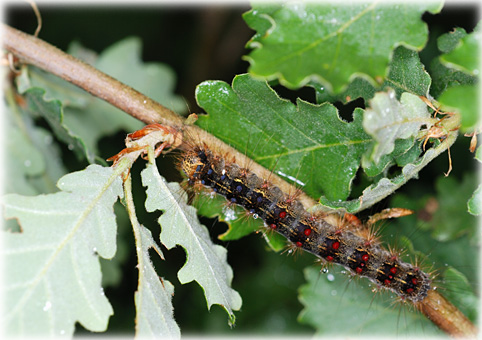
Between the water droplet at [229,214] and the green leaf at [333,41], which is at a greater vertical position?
the green leaf at [333,41]

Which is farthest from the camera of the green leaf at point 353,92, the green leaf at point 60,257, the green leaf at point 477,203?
the green leaf at point 353,92

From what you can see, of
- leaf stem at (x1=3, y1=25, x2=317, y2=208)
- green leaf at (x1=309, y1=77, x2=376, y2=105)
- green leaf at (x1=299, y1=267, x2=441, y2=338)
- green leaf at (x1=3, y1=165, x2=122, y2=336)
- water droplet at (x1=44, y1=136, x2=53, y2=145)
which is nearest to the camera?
green leaf at (x1=3, y1=165, x2=122, y2=336)

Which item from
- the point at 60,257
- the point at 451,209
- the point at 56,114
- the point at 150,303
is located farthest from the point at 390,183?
the point at 56,114

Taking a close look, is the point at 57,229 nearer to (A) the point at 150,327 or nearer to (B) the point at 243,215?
(A) the point at 150,327

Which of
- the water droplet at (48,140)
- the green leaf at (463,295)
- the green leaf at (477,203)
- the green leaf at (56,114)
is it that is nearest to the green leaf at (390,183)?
the green leaf at (477,203)

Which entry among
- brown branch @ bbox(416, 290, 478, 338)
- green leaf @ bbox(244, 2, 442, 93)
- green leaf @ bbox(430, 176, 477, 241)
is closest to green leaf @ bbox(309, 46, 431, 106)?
green leaf @ bbox(244, 2, 442, 93)

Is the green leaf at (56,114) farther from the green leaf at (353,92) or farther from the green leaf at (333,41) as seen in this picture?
the green leaf at (333,41)

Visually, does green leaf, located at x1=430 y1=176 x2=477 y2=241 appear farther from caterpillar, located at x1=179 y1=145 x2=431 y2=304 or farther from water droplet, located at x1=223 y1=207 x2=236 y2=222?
water droplet, located at x1=223 y1=207 x2=236 y2=222
